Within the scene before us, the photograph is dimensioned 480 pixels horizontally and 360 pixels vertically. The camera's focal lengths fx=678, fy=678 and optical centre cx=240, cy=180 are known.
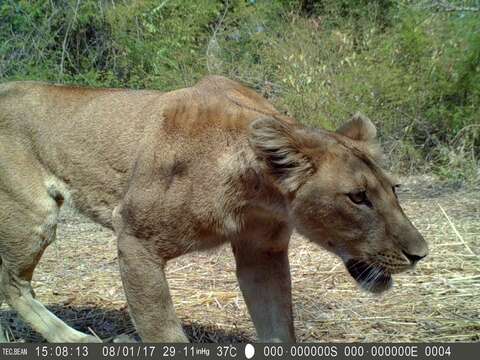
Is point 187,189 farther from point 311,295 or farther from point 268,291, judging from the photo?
point 311,295

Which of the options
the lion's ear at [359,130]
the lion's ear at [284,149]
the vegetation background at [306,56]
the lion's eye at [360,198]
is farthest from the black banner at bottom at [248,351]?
the vegetation background at [306,56]

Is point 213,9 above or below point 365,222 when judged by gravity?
below

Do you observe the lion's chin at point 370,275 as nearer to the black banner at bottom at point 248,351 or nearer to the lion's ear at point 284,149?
the black banner at bottom at point 248,351

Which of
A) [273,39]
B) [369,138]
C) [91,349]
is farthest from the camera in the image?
[273,39]

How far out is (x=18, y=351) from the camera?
3.97 metres

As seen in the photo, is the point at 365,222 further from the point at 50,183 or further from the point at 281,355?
the point at 50,183

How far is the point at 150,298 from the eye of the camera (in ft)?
13.4

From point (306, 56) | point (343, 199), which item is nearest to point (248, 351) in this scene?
point (343, 199)

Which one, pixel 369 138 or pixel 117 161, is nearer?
pixel 369 138

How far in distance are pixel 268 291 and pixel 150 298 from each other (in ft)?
2.61

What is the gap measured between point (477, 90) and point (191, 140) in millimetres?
7769

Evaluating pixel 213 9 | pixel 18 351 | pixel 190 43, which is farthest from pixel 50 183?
pixel 213 9

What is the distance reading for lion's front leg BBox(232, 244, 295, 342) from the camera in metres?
4.38

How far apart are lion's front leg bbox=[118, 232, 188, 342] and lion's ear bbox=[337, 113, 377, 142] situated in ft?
4.61
